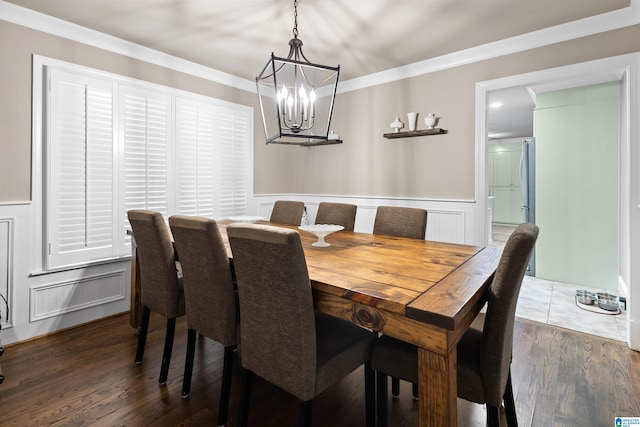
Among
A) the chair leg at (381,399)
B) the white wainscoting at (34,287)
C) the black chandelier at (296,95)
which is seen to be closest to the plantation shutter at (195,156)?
the black chandelier at (296,95)

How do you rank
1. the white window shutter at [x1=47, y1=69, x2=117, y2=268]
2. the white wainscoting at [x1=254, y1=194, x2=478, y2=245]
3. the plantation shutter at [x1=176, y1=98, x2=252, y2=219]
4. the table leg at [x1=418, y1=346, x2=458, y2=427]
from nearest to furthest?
the table leg at [x1=418, y1=346, x2=458, y2=427] < the white window shutter at [x1=47, y1=69, x2=117, y2=268] < the white wainscoting at [x1=254, y1=194, x2=478, y2=245] < the plantation shutter at [x1=176, y1=98, x2=252, y2=219]

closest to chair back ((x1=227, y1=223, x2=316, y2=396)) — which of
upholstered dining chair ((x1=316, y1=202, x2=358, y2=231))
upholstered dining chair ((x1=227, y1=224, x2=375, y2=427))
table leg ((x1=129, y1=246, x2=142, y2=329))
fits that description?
upholstered dining chair ((x1=227, y1=224, x2=375, y2=427))

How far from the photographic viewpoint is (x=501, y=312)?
1237mm

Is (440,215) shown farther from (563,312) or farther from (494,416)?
(494,416)

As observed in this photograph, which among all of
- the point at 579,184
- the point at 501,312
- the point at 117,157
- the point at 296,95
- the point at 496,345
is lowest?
the point at 496,345

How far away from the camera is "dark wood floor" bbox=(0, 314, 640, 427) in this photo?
170cm

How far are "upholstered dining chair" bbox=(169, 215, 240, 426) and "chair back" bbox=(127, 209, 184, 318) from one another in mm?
245

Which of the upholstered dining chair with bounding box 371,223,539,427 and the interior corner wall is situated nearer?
the upholstered dining chair with bounding box 371,223,539,427

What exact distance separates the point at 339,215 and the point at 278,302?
1749 mm

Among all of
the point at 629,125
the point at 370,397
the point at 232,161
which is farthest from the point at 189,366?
the point at 629,125

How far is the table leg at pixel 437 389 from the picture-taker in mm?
1065

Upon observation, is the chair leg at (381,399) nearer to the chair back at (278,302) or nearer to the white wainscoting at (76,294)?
the chair back at (278,302)

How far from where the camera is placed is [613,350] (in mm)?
2420

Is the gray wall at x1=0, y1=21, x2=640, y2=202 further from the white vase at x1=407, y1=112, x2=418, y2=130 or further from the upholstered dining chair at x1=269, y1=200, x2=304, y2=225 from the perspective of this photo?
the upholstered dining chair at x1=269, y1=200, x2=304, y2=225
